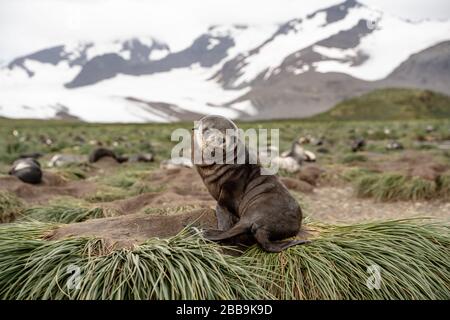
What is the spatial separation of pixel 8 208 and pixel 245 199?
19.4ft

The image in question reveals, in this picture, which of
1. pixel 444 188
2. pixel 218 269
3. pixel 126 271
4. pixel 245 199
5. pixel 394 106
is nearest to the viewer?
pixel 126 271

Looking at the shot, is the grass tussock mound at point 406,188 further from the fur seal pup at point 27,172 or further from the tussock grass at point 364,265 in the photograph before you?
the fur seal pup at point 27,172

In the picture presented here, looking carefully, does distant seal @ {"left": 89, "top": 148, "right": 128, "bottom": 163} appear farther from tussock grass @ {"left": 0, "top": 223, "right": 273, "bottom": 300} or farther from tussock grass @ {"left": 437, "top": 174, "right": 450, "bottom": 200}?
tussock grass @ {"left": 0, "top": 223, "right": 273, "bottom": 300}

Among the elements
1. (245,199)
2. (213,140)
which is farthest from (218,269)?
(213,140)

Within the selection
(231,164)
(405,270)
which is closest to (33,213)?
(231,164)

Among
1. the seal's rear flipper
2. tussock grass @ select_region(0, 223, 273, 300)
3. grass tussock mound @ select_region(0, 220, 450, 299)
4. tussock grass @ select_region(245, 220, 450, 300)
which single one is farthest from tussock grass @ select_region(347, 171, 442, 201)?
tussock grass @ select_region(0, 223, 273, 300)

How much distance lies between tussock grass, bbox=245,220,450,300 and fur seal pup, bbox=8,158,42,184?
9101mm

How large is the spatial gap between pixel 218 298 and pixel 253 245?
1.14 meters

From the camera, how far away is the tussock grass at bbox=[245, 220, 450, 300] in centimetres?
488

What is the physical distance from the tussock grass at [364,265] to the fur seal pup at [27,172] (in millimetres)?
9101

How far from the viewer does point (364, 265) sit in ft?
16.9

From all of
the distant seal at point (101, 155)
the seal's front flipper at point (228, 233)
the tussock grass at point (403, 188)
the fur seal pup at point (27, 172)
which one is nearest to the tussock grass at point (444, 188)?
the tussock grass at point (403, 188)

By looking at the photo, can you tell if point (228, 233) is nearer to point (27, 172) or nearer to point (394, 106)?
point (27, 172)

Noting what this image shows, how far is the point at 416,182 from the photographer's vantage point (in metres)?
12.2
